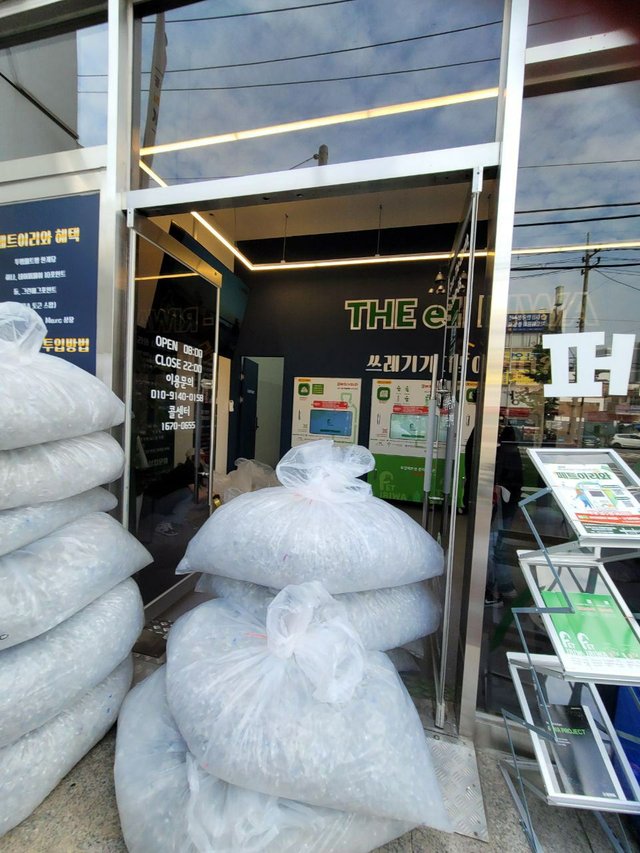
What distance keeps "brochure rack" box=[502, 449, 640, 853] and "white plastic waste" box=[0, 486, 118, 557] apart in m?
1.48

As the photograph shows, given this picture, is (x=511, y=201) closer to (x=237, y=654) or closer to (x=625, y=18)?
(x=625, y=18)

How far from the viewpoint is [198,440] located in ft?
8.32

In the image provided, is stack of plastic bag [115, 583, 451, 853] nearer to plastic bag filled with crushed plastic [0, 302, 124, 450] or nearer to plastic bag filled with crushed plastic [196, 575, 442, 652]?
plastic bag filled with crushed plastic [196, 575, 442, 652]

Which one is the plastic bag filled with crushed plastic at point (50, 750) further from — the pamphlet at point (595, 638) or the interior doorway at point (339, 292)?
the interior doorway at point (339, 292)

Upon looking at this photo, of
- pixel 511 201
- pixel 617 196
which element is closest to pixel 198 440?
pixel 511 201

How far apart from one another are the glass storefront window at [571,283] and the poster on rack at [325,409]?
10.8 feet

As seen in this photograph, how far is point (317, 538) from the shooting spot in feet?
4.13

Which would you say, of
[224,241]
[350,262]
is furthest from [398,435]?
[224,241]

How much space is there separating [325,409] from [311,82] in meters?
3.23

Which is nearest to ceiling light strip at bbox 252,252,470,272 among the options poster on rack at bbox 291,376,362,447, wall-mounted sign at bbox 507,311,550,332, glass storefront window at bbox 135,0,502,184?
poster on rack at bbox 291,376,362,447

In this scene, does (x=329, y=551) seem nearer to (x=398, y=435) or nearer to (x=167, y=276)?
(x=167, y=276)

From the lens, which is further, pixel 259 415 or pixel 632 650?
pixel 259 415

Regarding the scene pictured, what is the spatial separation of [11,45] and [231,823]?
12.3 feet

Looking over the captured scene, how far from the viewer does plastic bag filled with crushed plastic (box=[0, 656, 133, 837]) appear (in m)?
1.02
